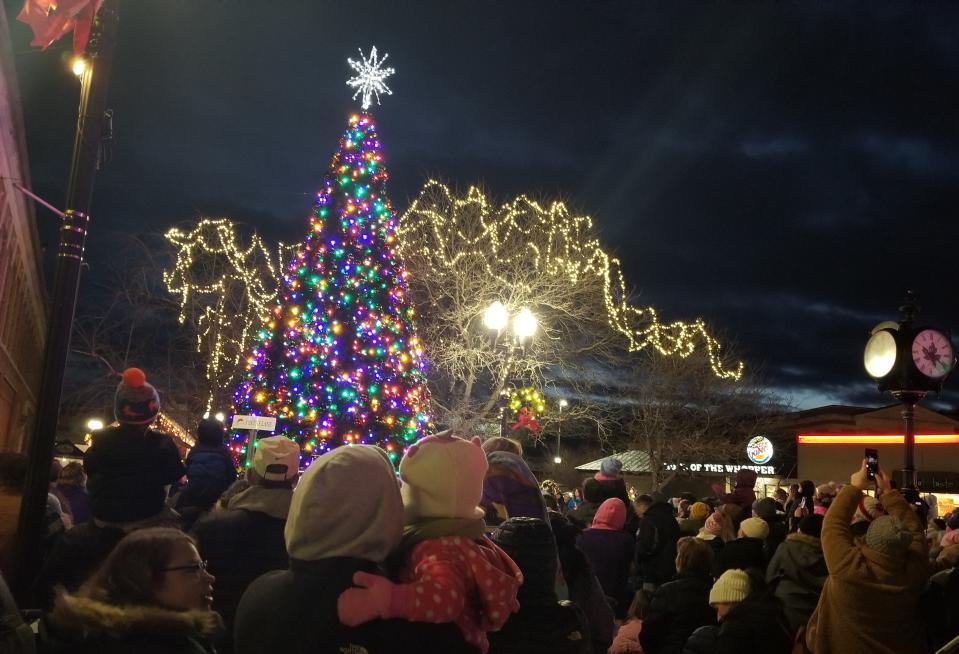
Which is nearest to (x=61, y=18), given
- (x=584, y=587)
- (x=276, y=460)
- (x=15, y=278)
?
(x=276, y=460)

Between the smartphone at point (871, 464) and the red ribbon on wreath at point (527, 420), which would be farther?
the red ribbon on wreath at point (527, 420)

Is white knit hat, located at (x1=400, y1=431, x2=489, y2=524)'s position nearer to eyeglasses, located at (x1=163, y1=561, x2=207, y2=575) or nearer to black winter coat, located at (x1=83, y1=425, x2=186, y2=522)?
eyeglasses, located at (x1=163, y1=561, x2=207, y2=575)

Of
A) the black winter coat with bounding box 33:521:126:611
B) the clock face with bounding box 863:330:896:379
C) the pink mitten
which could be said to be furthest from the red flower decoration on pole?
the clock face with bounding box 863:330:896:379

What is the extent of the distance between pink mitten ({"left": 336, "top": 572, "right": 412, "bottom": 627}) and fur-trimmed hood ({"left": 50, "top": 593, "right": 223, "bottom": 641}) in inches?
20.2

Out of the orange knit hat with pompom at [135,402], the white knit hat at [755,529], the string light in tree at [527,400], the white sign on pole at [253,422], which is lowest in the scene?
the white knit hat at [755,529]

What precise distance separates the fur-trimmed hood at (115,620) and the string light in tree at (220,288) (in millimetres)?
23405

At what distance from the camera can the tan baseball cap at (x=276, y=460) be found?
504 cm

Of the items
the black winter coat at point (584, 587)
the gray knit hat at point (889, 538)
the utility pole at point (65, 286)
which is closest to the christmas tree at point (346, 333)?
the utility pole at point (65, 286)

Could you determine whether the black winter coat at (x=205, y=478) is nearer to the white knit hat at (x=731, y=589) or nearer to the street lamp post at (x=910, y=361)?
the white knit hat at (x=731, y=589)

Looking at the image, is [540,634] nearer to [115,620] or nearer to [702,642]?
[115,620]

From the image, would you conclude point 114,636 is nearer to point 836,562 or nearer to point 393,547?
point 393,547

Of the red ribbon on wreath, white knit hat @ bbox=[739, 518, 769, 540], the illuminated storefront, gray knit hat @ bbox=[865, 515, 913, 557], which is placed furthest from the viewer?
the illuminated storefront

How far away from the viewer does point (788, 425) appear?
184 ft

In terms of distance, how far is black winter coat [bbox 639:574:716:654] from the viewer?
5273 mm
